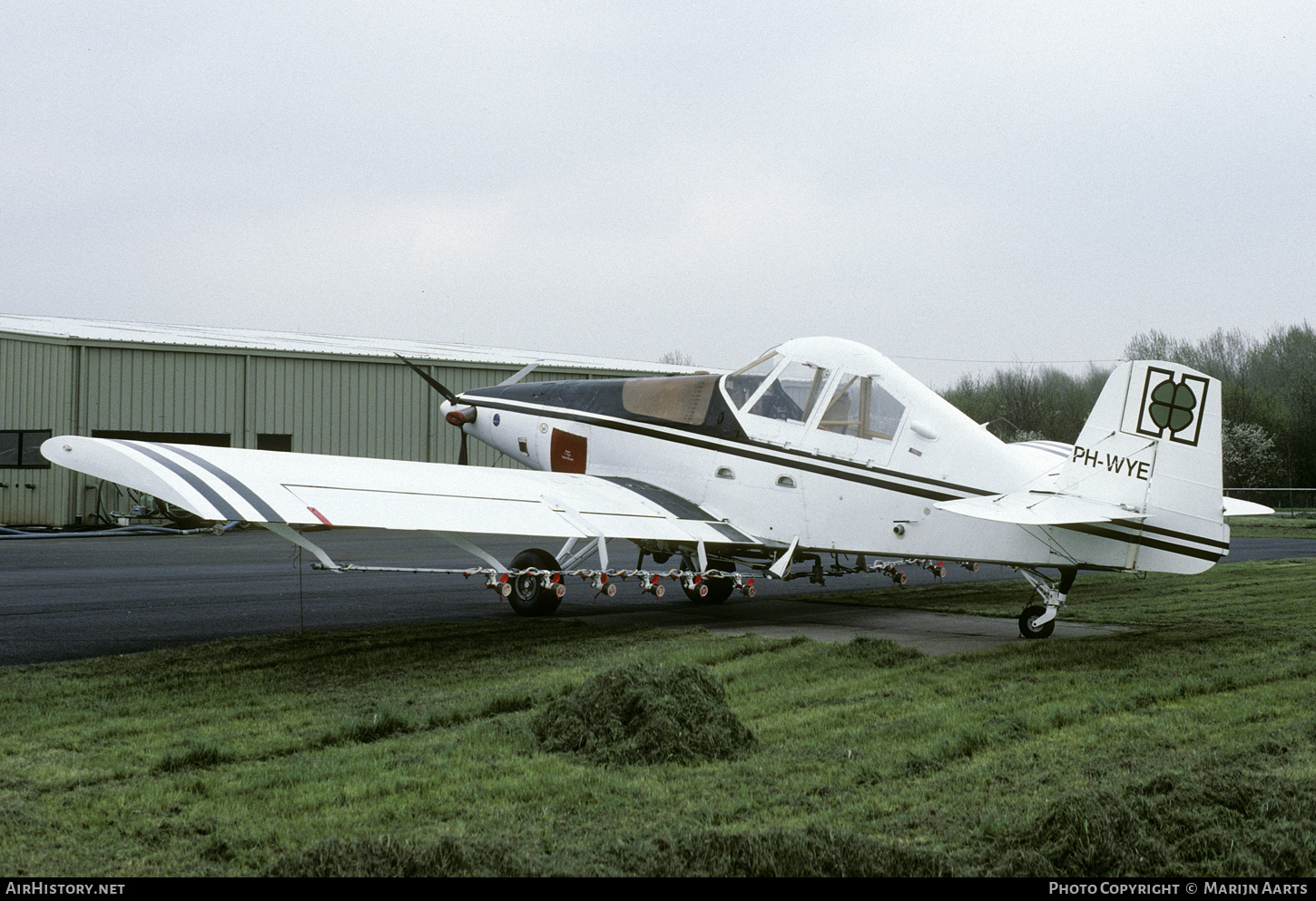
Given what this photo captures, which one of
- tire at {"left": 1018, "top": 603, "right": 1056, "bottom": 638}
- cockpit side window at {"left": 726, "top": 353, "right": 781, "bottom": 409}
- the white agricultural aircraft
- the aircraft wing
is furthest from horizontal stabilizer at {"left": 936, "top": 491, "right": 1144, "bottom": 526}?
cockpit side window at {"left": 726, "top": 353, "right": 781, "bottom": 409}

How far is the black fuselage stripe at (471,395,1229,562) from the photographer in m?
8.16

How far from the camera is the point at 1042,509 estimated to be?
8016 mm

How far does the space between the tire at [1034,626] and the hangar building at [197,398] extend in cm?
2316

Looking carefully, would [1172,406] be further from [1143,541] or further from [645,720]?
[645,720]

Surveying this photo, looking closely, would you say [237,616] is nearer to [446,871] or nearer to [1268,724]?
[446,871]

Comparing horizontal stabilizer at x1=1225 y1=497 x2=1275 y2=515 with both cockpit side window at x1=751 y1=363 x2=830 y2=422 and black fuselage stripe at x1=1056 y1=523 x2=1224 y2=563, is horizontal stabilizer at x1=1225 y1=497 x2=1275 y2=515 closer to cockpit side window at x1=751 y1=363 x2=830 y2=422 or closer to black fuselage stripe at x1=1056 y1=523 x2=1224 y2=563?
black fuselage stripe at x1=1056 y1=523 x2=1224 y2=563

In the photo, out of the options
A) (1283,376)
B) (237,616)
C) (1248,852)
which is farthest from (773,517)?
(1283,376)

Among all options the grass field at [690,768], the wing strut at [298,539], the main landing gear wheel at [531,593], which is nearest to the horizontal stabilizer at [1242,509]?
the grass field at [690,768]

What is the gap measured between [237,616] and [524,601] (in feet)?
9.40

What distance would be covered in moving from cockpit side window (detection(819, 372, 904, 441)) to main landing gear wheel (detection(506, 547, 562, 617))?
321cm

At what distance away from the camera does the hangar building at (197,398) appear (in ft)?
86.6

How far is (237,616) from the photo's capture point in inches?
420

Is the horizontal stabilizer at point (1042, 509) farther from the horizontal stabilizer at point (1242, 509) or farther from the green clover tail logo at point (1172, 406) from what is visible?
the horizontal stabilizer at point (1242, 509)

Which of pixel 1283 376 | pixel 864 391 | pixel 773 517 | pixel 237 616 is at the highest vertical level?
pixel 1283 376
